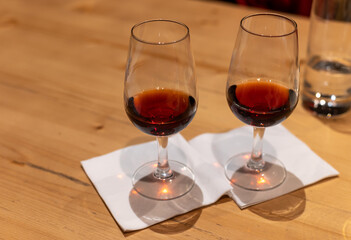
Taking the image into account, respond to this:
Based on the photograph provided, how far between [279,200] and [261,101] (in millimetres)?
179

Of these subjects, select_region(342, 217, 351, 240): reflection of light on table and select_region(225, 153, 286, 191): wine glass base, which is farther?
select_region(225, 153, 286, 191): wine glass base

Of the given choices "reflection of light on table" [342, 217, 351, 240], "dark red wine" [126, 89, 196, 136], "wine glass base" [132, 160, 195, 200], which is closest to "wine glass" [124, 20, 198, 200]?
"dark red wine" [126, 89, 196, 136]

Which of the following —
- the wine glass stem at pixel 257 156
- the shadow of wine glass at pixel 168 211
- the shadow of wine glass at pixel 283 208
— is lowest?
the shadow of wine glass at pixel 168 211

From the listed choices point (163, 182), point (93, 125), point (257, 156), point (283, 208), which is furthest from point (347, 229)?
point (93, 125)

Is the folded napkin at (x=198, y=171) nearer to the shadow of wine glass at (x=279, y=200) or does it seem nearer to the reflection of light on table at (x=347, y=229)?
the shadow of wine glass at (x=279, y=200)

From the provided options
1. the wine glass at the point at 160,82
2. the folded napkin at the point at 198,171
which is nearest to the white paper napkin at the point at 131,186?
the folded napkin at the point at 198,171

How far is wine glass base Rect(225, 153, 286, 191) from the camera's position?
0.86 metres

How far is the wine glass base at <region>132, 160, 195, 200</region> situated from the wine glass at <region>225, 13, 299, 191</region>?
127mm

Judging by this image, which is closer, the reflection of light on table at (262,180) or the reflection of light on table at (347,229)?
the reflection of light on table at (347,229)

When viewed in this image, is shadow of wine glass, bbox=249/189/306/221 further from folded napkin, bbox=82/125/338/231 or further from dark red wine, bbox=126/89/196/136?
dark red wine, bbox=126/89/196/136

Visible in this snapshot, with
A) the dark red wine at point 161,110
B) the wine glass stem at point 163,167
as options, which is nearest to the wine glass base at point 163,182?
the wine glass stem at point 163,167

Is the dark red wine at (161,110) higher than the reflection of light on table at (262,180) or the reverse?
higher

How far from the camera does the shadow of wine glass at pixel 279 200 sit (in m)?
0.80

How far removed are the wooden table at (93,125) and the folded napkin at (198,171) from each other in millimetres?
18
